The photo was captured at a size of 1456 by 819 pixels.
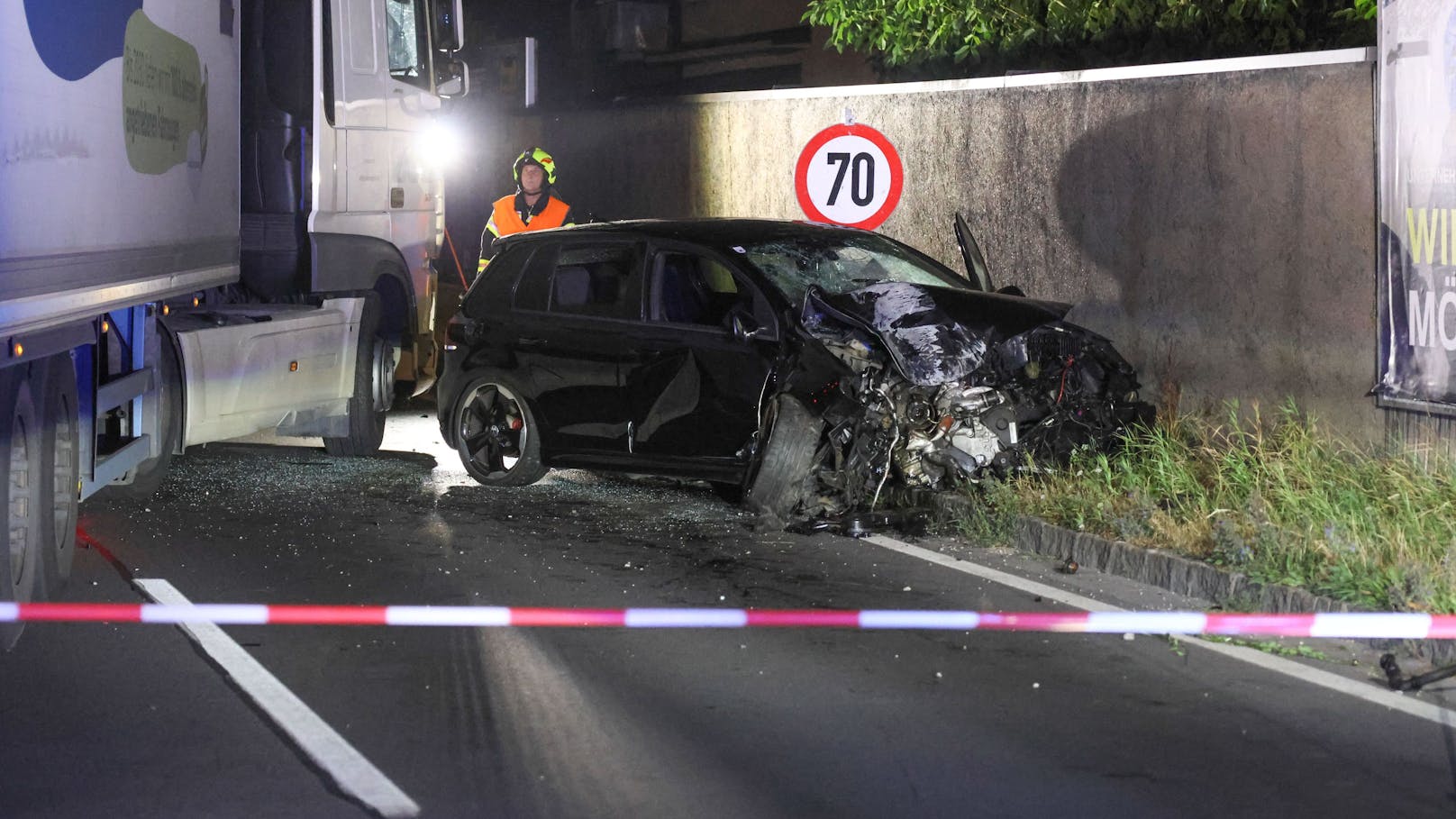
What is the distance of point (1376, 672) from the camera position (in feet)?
21.4

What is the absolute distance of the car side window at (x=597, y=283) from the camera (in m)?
10.4

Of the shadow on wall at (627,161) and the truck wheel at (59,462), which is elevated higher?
the shadow on wall at (627,161)

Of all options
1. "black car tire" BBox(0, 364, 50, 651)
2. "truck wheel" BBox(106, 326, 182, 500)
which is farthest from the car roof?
"black car tire" BBox(0, 364, 50, 651)

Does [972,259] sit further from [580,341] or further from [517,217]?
[517,217]

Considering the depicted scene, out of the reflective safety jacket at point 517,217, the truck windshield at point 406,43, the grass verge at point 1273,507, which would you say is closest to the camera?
the grass verge at point 1273,507

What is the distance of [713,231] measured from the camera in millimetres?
10391

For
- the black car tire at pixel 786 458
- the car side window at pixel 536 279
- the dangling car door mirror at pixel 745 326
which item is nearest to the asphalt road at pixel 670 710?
the black car tire at pixel 786 458

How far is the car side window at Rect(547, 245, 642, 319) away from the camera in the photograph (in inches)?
411

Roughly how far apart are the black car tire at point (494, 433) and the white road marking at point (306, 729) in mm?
3596

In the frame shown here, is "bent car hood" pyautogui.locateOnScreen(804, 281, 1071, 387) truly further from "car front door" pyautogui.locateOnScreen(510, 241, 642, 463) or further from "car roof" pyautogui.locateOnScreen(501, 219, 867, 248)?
"car front door" pyautogui.locateOnScreen(510, 241, 642, 463)

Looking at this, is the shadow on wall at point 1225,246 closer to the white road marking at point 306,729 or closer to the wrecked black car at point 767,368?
the wrecked black car at point 767,368

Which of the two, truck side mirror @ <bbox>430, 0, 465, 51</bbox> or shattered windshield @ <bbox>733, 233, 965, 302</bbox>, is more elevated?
truck side mirror @ <bbox>430, 0, 465, 51</bbox>

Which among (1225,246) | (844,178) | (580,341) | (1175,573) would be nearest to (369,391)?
(580,341)

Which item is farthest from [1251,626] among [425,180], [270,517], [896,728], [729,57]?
[729,57]
